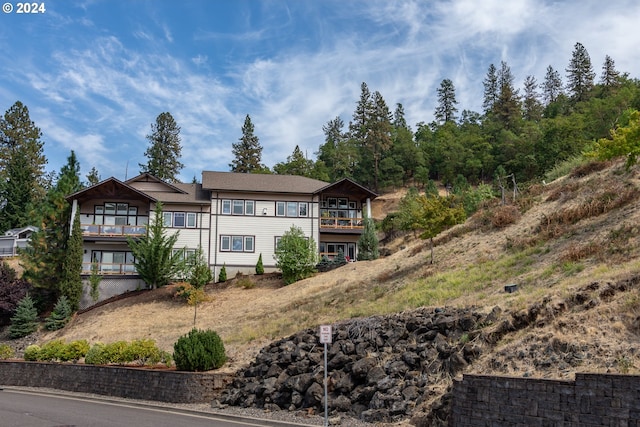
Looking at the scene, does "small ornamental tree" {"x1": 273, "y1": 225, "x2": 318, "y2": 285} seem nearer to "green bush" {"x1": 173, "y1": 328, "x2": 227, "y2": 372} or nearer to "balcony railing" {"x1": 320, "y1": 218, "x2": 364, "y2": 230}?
"balcony railing" {"x1": 320, "y1": 218, "x2": 364, "y2": 230}

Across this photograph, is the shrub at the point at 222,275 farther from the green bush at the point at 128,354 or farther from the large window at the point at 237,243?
the green bush at the point at 128,354

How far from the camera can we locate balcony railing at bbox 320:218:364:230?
4634 cm

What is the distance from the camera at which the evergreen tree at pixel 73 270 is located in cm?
4047

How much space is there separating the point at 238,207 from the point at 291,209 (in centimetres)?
411

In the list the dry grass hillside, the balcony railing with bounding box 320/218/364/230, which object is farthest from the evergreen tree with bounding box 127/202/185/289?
the balcony railing with bounding box 320/218/364/230

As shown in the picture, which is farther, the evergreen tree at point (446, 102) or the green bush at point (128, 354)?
the evergreen tree at point (446, 102)

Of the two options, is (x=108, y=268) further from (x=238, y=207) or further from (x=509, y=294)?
(x=509, y=294)

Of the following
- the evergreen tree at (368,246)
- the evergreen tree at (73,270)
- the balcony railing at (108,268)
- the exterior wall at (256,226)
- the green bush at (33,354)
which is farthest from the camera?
the exterior wall at (256,226)

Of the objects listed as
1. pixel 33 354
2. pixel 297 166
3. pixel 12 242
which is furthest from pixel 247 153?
pixel 33 354

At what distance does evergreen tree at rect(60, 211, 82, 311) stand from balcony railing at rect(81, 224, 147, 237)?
82.0 inches

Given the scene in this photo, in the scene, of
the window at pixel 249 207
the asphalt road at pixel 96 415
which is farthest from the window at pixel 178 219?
the asphalt road at pixel 96 415

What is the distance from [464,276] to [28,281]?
1293 inches

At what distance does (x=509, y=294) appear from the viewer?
19.1 metres

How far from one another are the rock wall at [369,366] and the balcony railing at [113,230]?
25.2 meters
